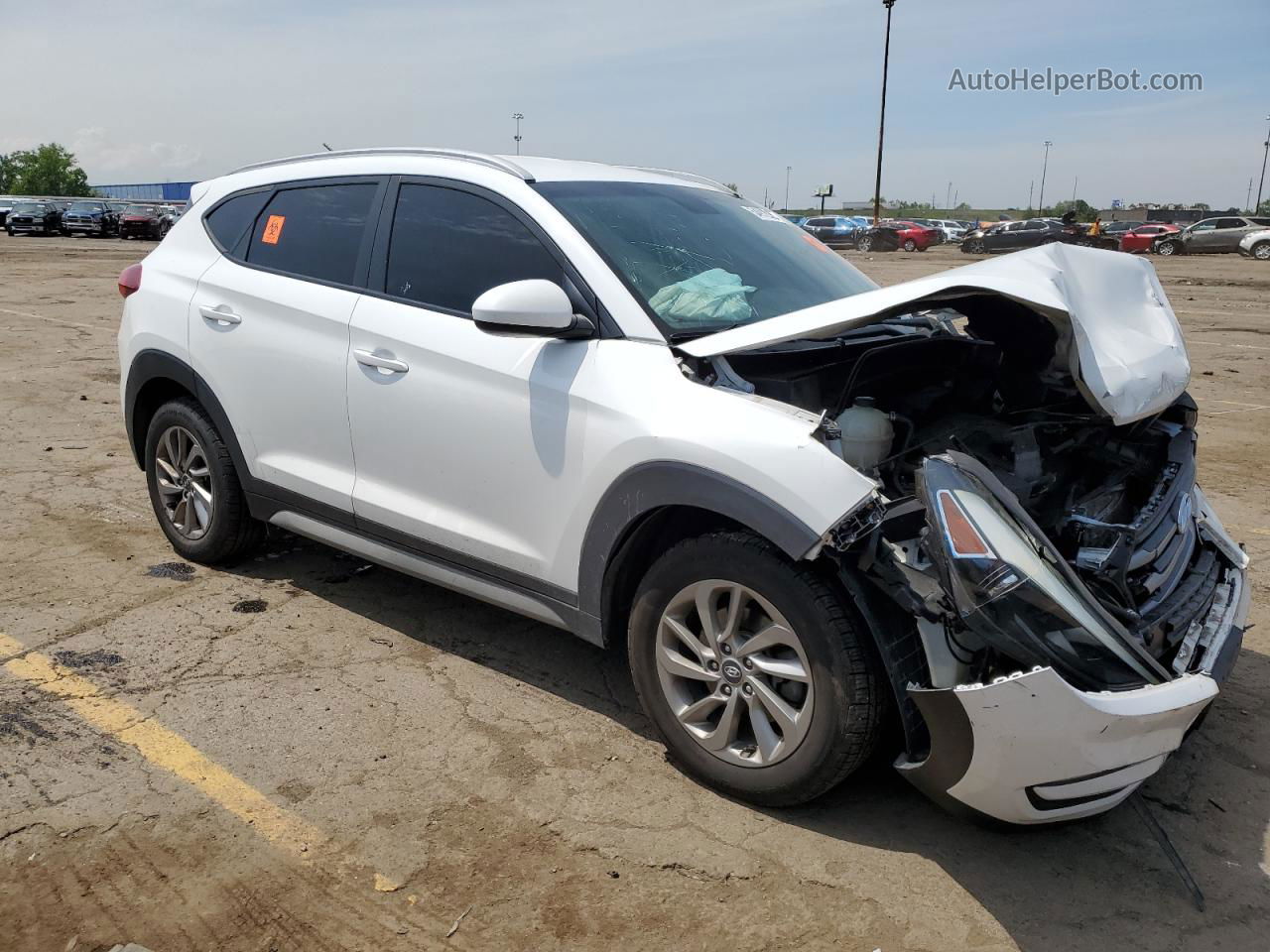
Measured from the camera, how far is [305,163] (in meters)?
4.64

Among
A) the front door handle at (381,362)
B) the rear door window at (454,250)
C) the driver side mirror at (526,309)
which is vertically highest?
the rear door window at (454,250)

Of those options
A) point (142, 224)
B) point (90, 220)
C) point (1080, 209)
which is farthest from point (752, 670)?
point (1080, 209)

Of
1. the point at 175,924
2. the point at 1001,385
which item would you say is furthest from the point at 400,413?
the point at 1001,385

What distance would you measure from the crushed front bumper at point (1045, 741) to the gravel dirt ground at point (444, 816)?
31 cm

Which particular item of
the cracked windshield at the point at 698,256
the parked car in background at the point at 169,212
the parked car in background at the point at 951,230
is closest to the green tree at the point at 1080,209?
the parked car in background at the point at 951,230

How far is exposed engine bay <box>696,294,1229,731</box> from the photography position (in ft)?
8.70

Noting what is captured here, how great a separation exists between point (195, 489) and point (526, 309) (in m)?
2.43

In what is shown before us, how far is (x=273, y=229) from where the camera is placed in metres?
4.59

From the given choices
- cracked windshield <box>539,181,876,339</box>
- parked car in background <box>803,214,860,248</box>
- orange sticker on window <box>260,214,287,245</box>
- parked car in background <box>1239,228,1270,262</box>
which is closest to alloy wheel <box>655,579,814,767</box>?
cracked windshield <box>539,181,876,339</box>

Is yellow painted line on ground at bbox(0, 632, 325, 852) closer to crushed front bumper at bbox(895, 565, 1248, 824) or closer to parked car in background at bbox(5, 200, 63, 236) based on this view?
crushed front bumper at bbox(895, 565, 1248, 824)

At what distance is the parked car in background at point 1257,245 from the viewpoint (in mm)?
34688

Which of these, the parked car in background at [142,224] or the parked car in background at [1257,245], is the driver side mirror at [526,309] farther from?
the parked car in background at [142,224]

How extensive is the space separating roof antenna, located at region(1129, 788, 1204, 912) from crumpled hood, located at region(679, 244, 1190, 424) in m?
1.13

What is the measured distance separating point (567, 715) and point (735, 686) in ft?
2.78
